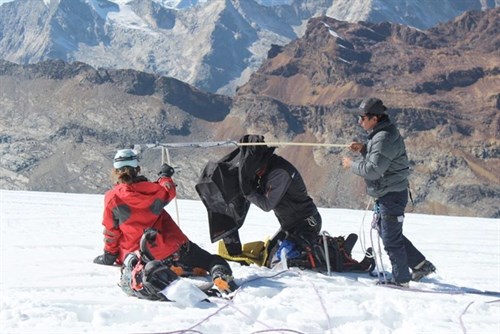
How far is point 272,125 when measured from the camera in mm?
141375

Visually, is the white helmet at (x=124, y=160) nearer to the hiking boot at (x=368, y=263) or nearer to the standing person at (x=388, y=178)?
the standing person at (x=388, y=178)

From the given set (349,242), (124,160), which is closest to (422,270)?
(349,242)

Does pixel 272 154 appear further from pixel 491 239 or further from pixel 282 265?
pixel 491 239

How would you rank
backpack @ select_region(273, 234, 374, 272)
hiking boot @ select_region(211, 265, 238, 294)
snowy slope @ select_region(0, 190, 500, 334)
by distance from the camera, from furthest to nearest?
backpack @ select_region(273, 234, 374, 272)
hiking boot @ select_region(211, 265, 238, 294)
snowy slope @ select_region(0, 190, 500, 334)

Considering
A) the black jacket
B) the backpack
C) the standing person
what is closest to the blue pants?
the standing person

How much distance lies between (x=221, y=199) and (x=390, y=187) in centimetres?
206

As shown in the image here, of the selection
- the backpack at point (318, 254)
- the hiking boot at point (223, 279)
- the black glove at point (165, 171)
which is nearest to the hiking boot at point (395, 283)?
the backpack at point (318, 254)

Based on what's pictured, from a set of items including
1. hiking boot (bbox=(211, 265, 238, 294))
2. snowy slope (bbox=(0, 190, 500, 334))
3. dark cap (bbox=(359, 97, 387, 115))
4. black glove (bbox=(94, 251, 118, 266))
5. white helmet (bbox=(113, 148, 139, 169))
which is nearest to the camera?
snowy slope (bbox=(0, 190, 500, 334))

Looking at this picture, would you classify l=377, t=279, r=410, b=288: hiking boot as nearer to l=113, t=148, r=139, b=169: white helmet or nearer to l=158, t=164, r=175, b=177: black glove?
l=158, t=164, r=175, b=177: black glove

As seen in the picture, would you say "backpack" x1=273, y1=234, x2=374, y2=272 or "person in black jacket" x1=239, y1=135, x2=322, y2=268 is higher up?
"person in black jacket" x1=239, y1=135, x2=322, y2=268

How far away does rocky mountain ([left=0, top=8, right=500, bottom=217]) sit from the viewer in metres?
117

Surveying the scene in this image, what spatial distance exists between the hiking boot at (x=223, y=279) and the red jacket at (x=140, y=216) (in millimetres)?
661

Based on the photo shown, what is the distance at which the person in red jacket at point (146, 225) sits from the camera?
6117 mm

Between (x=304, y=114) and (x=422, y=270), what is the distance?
140644 mm
